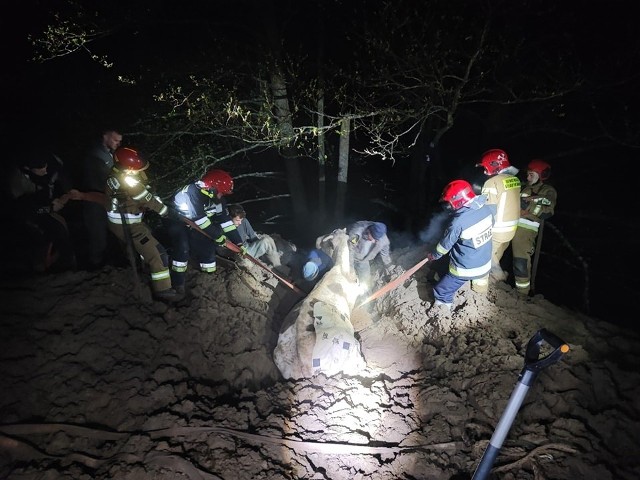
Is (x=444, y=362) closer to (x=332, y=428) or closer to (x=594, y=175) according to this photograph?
(x=332, y=428)

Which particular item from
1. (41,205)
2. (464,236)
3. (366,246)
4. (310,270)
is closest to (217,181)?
(310,270)

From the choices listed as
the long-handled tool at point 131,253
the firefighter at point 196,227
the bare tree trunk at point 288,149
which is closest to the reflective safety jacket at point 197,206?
the firefighter at point 196,227

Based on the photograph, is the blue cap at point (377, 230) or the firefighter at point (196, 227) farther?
the blue cap at point (377, 230)

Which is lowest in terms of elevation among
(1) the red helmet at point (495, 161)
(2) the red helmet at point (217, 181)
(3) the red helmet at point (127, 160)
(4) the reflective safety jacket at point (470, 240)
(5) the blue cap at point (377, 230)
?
(5) the blue cap at point (377, 230)

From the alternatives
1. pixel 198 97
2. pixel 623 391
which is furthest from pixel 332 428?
pixel 198 97

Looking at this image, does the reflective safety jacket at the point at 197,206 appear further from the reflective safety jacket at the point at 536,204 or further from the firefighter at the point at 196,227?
the reflective safety jacket at the point at 536,204

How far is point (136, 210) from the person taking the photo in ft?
15.8

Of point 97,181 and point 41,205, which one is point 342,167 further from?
point 41,205

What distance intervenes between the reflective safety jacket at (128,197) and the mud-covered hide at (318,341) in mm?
2437

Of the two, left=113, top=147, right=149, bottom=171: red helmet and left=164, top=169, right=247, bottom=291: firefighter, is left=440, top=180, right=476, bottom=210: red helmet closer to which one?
left=164, top=169, right=247, bottom=291: firefighter

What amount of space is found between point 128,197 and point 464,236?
4.39 meters

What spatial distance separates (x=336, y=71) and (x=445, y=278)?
492cm

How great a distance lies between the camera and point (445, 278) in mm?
4730

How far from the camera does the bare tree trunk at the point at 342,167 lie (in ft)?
25.1
